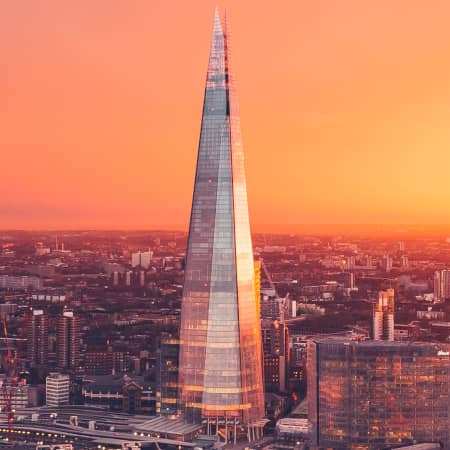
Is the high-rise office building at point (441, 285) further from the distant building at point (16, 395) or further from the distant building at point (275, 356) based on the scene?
the distant building at point (16, 395)

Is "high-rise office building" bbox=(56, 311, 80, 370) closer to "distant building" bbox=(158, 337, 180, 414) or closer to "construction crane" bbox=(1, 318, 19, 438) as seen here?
"construction crane" bbox=(1, 318, 19, 438)

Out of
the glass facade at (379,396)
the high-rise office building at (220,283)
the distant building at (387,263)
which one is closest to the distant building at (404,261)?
the distant building at (387,263)

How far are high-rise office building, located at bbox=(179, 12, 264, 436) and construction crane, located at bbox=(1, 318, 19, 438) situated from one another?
25.8 feet

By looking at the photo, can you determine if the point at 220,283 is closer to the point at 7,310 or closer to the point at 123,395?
the point at 123,395

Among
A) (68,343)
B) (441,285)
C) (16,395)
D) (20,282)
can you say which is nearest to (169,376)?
(16,395)

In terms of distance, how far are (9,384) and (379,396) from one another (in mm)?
24218

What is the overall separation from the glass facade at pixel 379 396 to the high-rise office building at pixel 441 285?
51410mm

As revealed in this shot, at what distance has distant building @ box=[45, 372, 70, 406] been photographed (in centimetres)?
6120

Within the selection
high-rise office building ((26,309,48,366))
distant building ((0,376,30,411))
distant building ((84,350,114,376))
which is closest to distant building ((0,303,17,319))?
high-rise office building ((26,309,48,366))

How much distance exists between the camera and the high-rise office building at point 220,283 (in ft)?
178

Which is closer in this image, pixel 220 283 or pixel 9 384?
pixel 220 283

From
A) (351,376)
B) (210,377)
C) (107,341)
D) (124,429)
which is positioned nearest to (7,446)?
(124,429)

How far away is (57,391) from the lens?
61406 mm

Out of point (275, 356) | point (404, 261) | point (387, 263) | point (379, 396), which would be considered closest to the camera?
point (379, 396)
